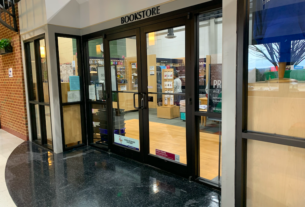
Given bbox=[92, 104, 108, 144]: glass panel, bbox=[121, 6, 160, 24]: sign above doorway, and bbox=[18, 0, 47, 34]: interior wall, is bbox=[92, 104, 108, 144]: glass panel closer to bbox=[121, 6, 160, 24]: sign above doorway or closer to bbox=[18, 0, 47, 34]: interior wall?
bbox=[121, 6, 160, 24]: sign above doorway

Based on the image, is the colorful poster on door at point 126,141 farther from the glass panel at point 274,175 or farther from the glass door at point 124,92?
the glass panel at point 274,175

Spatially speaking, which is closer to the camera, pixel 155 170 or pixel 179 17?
pixel 179 17

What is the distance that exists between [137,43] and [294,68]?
2.46 m

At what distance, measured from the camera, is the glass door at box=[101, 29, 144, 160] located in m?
3.83

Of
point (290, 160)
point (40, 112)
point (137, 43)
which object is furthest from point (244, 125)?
point (40, 112)

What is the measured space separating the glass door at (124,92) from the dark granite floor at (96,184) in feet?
1.15

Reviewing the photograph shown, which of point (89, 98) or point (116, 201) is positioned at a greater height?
point (89, 98)

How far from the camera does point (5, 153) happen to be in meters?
4.75

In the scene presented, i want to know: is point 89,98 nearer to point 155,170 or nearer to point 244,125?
point 155,170

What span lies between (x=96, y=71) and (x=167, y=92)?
193 centimetres

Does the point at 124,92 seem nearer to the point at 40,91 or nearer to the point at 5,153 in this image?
the point at 40,91

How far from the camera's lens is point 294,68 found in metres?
1.77

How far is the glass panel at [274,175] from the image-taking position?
1.75 m

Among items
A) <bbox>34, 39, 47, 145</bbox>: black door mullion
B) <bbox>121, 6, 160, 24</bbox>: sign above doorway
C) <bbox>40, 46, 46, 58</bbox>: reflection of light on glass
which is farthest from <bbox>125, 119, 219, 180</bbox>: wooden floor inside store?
<bbox>40, 46, 46, 58</bbox>: reflection of light on glass
